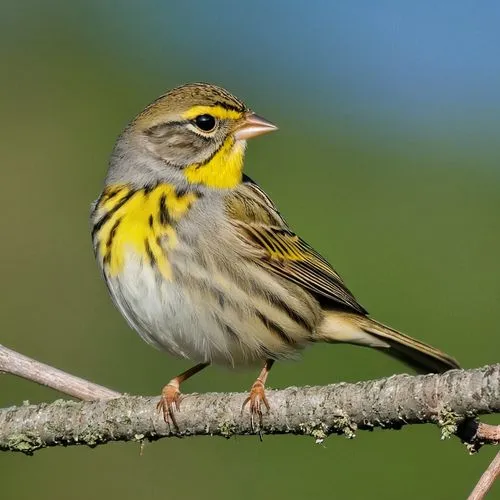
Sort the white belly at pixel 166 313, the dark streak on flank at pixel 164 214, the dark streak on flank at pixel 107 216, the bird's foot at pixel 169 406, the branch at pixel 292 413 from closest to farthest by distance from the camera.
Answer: the branch at pixel 292 413, the bird's foot at pixel 169 406, the white belly at pixel 166 313, the dark streak on flank at pixel 164 214, the dark streak on flank at pixel 107 216

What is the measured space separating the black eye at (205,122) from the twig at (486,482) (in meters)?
3.19

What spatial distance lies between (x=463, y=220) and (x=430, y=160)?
228cm

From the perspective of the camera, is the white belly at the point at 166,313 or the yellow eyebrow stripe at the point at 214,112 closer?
the white belly at the point at 166,313

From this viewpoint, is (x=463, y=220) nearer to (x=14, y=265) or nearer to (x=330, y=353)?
(x=330, y=353)

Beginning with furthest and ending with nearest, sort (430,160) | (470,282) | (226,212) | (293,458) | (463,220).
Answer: (430,160) < (463,220) < (470,282) < (293,458) < (226,212)

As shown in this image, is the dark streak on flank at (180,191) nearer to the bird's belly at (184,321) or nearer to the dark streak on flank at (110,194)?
the dark streak on flank at (110,194)

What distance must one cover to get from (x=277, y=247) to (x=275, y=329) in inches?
20.2

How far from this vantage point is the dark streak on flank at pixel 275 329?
5.83m

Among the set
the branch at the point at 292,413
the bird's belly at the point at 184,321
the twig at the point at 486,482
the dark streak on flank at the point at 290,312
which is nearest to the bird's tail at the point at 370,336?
the dark streak on flank at the point at 290,312

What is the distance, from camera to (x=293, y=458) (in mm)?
8188

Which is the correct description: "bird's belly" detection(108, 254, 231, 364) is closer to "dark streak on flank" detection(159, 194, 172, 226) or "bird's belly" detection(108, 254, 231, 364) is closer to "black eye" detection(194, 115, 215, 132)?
"dark streak on flank" detection(159, 194, 172, 226)

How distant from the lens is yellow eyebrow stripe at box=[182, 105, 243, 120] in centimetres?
613

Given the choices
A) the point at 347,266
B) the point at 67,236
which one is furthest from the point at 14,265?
the point at 347,266

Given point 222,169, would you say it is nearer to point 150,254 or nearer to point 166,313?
point 150,254
